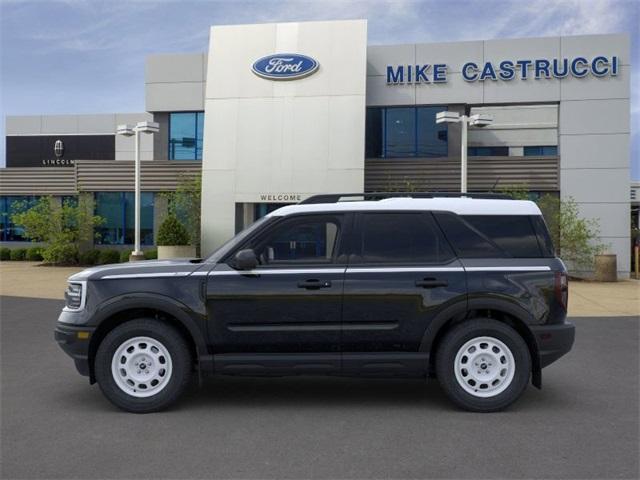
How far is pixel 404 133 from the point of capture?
80.7 feet

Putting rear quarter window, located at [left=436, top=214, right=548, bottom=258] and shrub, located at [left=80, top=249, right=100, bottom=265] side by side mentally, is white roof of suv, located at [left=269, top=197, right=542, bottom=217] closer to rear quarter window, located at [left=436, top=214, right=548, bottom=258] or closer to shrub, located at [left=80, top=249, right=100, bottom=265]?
rear quarter window, located at [left=436, top=214, right=548, bottom=258]

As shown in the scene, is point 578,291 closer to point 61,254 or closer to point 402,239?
point 402,239

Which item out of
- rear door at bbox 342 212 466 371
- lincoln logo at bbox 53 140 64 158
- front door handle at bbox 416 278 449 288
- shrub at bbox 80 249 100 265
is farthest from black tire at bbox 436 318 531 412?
lincoln logo at bbox 53 140 64 158

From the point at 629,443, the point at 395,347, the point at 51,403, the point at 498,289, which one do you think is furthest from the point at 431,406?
the point at 51,403

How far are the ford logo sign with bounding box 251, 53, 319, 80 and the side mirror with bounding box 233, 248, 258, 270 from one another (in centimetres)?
1819

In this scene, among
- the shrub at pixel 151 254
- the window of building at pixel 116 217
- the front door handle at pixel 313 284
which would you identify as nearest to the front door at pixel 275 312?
the front door handle at pixel 313 284

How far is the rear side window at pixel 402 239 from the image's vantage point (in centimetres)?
576

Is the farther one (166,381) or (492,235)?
(492,235)

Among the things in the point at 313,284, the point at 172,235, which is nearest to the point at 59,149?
the point at 172,235

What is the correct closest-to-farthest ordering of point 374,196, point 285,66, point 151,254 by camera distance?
point 374,196 < point 285,66 < point 151,254

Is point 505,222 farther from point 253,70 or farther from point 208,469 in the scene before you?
point 253,70

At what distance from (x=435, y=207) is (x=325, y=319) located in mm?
1485

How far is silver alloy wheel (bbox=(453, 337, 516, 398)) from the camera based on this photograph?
565cm

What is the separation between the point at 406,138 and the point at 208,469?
21.5 meters
